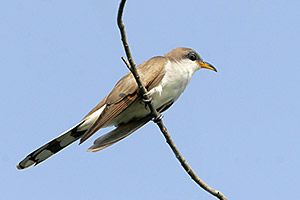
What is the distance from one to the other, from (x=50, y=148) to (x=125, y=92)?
115 centimetres

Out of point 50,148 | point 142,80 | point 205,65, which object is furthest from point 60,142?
point 205,65

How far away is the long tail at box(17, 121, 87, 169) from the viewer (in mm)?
6536

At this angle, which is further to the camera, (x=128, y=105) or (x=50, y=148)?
(x=50, y=148)

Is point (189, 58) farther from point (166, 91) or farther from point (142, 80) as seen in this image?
point (142, 80)

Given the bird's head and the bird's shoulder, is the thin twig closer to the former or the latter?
the bird's shoulder

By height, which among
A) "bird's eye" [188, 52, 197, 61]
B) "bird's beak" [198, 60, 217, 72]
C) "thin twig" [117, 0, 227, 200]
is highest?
"bird's eye" [188, 52, 197, 61]

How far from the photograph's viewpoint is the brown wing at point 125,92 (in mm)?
6109

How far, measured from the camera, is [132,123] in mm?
6758

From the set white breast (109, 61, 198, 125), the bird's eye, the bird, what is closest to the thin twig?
the bird

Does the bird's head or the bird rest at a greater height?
the bird's head

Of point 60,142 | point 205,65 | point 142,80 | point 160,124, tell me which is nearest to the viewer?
point 160,124

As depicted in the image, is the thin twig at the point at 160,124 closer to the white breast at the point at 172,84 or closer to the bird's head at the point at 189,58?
the white breast at the point at 172,84

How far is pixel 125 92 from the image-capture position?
6227 millimetres

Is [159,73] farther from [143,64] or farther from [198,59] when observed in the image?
[198,59]
